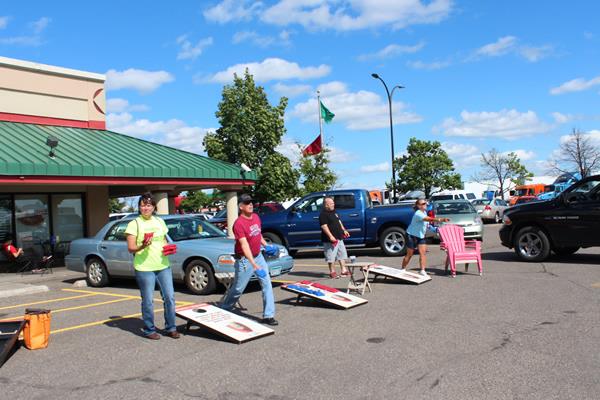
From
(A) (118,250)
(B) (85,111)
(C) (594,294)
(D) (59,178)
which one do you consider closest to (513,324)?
(C) (594,294)

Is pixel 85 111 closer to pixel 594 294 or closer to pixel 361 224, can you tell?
pixel 361 224

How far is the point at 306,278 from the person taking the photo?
11773 millimetres

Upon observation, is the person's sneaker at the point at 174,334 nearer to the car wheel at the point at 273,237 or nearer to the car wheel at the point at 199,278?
the car wheel at the point at 199,278

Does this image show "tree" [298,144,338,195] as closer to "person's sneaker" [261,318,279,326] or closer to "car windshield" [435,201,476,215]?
"car windshield" [435,201,476,215]

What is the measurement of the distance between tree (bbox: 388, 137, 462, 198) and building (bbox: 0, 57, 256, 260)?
32597mm

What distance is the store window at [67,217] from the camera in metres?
17.1

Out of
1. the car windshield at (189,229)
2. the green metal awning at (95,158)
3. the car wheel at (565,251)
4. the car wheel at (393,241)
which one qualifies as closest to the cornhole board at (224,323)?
the car windshield at (189,229)

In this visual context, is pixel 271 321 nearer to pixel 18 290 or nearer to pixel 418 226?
pixel 418 226

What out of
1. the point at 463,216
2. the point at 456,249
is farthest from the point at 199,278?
the point at 463,216

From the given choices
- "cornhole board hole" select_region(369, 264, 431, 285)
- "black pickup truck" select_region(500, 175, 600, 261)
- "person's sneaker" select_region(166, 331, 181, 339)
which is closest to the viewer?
"person's sneaker" select_region(166, 331, 181, 339)

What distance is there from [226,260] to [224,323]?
9.34 feet

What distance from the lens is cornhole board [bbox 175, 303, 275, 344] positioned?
6.46 meters

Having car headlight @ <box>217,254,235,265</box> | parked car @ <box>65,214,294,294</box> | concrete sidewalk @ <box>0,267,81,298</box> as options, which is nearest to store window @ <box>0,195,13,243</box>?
concrete sidewalk @ <box>0,267,81,298</box>

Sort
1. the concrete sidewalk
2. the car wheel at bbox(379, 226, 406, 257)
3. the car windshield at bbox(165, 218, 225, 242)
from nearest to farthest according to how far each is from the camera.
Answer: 1. the car windshield at bbox(165, 218, 225, 242)
2. the concrete sidewalk
3. the car wheel at bbox(379, 226, 406, 257)
